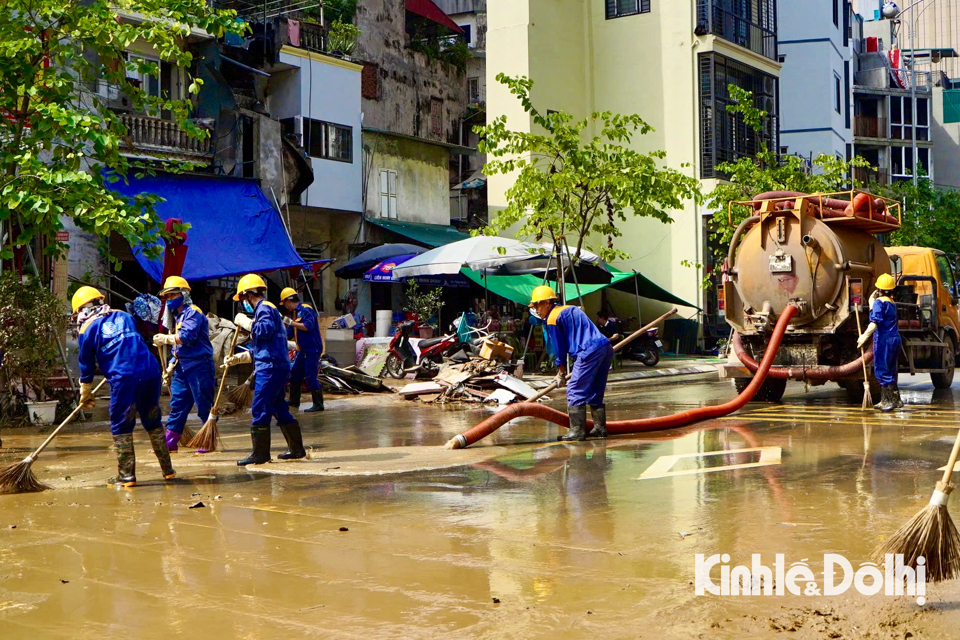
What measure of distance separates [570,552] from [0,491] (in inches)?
192

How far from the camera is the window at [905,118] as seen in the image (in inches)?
2029

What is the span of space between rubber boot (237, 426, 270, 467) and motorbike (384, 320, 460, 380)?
9.39 m

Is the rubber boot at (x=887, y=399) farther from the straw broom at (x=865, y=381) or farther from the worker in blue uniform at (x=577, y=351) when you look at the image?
the worker in blue uniform at (x=577, y=351)

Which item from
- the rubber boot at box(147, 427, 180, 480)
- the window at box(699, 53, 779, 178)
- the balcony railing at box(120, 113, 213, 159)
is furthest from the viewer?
the window at box(699, 53, 779, 178)

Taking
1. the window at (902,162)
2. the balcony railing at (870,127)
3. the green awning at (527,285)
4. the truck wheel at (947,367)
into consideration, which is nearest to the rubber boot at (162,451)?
the truck wheel at (947,367)

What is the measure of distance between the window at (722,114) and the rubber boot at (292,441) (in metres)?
22.3

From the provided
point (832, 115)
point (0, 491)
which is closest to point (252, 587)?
point (0, 491)

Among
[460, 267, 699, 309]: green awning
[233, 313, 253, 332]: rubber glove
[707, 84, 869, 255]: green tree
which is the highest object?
[707, 84, 869, 255]: green tree

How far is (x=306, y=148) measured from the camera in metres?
25.6

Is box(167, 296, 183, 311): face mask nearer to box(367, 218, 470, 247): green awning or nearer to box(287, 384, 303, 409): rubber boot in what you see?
box(287, 384, 303, 409): rubber boot

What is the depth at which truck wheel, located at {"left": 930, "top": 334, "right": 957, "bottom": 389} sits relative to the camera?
613 inches

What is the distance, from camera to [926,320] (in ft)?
49.3

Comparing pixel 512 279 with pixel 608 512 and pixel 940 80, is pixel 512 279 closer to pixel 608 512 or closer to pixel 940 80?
pixel 608 512

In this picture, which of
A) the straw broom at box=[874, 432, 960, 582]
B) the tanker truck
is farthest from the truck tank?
the straw broom at box=[874, 432, 960, 582]
